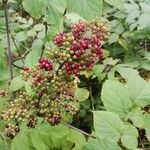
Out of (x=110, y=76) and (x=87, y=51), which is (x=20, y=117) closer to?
(x=87, y=51)

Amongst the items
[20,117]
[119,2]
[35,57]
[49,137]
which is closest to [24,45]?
[35,57]

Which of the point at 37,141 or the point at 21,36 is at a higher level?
the point at 21,36

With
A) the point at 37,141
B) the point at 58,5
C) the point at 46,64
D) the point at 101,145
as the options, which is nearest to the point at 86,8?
the point at 58,5

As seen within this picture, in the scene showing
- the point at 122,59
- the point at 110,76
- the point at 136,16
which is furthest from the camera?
the point at 122,59

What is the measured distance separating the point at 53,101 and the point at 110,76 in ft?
3.19

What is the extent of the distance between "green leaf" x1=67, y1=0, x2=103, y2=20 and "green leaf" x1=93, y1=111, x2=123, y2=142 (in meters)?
0.50

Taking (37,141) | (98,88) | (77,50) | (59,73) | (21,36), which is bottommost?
(98,88)

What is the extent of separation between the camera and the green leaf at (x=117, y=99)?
1.73 m

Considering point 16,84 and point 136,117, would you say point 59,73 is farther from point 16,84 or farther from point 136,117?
point 16,84

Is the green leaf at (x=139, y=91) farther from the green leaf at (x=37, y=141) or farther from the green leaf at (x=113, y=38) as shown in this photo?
the green leaf at (x=113, y=38)

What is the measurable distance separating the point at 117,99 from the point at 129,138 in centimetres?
17

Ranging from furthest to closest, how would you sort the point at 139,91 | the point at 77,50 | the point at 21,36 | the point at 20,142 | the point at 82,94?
the point at 21,36 < the point at 82,94 < the point at 20,142 < the point at 139,91 < the point at 77,50

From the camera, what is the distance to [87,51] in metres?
1.52

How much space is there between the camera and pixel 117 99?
5.68ft
